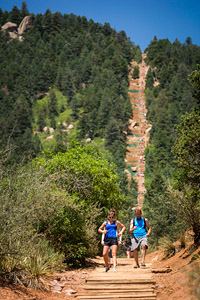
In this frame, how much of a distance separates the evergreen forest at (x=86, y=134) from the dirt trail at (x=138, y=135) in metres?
2.81

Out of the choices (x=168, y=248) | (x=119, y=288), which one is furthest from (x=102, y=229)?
(x=168, y=248)

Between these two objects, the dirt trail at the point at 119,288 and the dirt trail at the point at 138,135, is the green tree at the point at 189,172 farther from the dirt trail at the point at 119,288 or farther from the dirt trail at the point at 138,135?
the dirt trail at the point at 138,135

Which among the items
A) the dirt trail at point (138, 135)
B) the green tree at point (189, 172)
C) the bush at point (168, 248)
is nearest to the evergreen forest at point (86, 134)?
the green tree at point (189, 172)

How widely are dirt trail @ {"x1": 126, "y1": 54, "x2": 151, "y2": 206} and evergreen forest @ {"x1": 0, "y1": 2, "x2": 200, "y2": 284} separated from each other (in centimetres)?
281

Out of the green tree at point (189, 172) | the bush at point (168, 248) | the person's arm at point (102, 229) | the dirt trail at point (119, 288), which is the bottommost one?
the bush at point (168, 248)

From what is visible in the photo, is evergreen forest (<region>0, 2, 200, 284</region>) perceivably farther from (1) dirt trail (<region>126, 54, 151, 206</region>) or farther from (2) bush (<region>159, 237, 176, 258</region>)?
(1) dirt trail (<region>126, 54, 151, 206</region>)

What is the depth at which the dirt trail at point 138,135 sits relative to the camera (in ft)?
327

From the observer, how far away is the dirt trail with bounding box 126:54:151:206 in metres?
99.8

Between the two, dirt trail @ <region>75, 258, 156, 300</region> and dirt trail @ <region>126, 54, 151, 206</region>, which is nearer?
dirt trail @ <region>75, 258, 156, 300</region>

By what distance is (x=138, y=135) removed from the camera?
415 feet

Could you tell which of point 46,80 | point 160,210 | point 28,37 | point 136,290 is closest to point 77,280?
point 136,290

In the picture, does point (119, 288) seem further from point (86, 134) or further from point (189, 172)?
point (86, 134)

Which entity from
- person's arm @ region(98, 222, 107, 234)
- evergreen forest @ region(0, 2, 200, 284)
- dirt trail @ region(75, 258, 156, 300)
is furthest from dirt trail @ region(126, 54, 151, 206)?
dirt trail @ region(75, 258, 156, 300)

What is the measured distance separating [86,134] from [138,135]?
61.6ft
